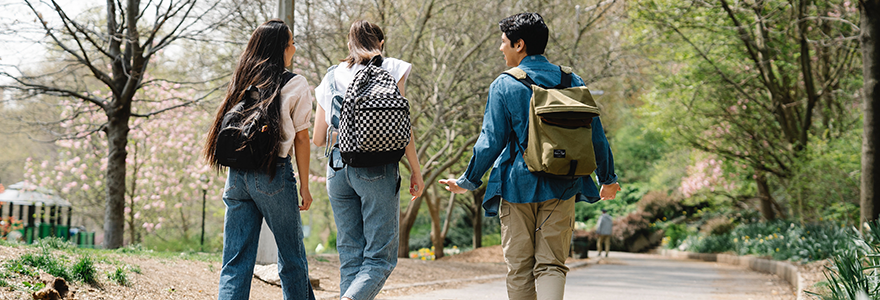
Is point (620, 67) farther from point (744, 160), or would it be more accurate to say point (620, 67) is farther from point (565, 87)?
point (565, 87)

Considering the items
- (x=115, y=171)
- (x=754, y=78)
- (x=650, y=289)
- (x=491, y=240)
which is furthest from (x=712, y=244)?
(x=115, y=171)

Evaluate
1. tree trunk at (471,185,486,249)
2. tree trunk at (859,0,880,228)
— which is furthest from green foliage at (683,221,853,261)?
tree trunk at (471,185,486,249)

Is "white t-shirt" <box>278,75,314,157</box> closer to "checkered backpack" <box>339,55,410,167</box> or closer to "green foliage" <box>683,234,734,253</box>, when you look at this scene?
"checkered backpack" <box>339,55,410,167</box>

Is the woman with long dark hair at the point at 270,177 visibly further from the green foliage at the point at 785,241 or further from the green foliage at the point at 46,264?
the green foliage at the point at 785,241

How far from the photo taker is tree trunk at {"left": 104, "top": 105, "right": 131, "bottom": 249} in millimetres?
9305

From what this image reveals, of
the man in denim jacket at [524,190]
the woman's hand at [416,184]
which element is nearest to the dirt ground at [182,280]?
the woman's hand at [416,184]

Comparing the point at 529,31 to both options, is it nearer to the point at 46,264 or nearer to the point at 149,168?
the point at 46,264

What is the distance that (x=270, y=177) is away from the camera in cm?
314

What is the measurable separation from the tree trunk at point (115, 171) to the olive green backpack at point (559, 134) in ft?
25.7

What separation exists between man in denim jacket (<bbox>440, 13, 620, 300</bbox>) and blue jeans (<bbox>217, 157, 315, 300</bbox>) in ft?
2.49

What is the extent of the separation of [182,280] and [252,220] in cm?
275

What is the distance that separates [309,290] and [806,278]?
6.82 meters

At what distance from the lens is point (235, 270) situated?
3221 millimetres

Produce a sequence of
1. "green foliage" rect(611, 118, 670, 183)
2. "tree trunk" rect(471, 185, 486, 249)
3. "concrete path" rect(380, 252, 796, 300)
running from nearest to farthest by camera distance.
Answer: "concrete path" rect(380, 252, 796, 300)
"tree trunk" rect(471, 185, 486, 249)
"green foliage" rect(611, 118, 670, 183)
